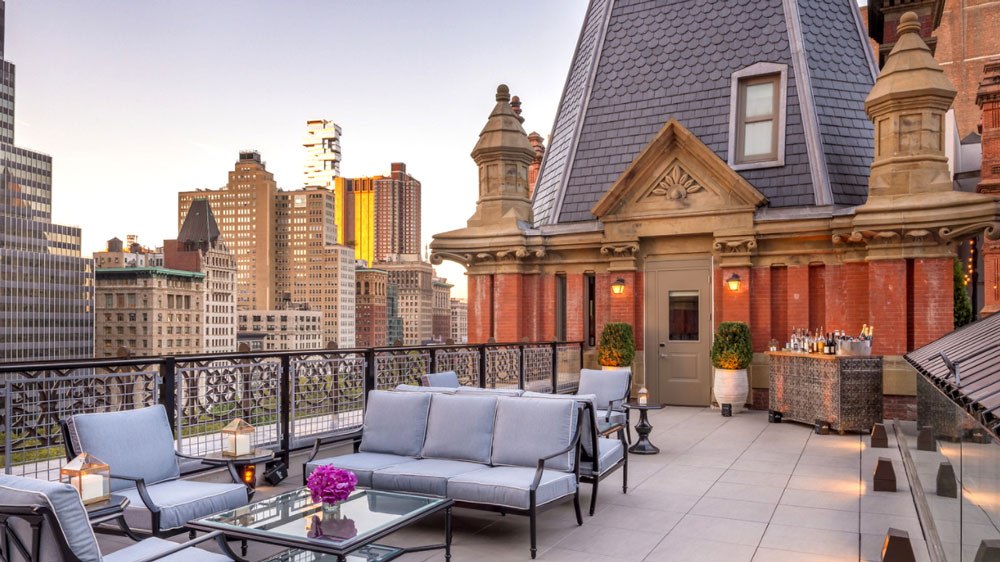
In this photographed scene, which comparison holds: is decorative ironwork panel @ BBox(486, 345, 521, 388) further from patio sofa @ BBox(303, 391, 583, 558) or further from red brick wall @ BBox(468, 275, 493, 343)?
patio sofa @ BBox(303, 391, 583, 558)

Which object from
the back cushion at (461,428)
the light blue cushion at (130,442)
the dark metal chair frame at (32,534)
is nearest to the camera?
the dark metal chair frame at (32,534)

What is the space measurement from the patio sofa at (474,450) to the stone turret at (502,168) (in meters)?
8.92

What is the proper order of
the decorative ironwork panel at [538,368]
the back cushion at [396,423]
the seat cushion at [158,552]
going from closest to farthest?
the seat cushion at [158,552], the back cushion at [396,423], the decorative ironwork panel at [538,368]

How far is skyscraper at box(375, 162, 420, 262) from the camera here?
16038cm

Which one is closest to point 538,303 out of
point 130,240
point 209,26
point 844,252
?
point 844,252

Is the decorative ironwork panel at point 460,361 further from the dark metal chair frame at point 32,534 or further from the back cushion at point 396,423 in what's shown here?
the dark metal chair frame at point 32,534

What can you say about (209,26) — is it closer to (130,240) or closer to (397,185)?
(130,240)

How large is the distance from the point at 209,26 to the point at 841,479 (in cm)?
9242

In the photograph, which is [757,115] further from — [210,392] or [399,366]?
[210,392]

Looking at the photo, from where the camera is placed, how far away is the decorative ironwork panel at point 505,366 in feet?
39.4

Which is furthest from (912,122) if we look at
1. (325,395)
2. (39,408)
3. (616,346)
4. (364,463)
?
(39,408)

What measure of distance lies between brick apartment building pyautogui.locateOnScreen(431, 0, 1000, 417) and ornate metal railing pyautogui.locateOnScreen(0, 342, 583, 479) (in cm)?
510

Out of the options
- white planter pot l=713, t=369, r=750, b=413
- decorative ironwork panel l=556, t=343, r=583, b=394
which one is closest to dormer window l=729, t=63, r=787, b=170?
white planter pot l=713, t=369, r=750, b=413

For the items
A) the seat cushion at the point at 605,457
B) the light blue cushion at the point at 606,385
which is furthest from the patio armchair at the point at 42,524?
the light blue cushion at the point at 606,385
